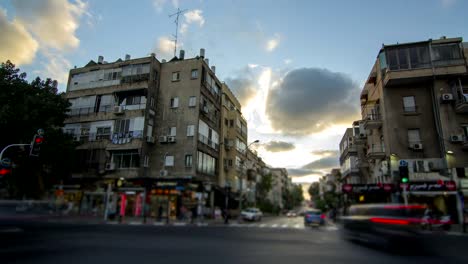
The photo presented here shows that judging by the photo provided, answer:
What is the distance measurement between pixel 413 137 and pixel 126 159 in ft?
98.3

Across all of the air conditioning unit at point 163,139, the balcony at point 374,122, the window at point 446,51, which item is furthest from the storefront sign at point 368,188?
the air conditioning unit at point 163,139

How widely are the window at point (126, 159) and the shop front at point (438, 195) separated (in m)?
26.5

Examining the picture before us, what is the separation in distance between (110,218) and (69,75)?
71.9ft

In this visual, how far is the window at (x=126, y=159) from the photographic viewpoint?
32.0 metres

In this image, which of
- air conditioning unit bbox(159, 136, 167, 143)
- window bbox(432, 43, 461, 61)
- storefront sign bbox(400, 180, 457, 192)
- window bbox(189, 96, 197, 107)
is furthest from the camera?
window bbox(189, 96, 197, 107)

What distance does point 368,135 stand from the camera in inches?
1400

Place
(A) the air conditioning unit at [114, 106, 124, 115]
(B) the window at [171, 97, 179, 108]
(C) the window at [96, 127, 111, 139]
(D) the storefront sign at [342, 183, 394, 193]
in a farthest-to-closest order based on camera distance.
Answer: (B) the window at [171, 97, 179, 108] < (C) the window at [96, 127, 111, 139] < (A) the air conditioning unit at [114, 106, 124, 115] < (D) the storefront sign at [342, 183, 394, 193]

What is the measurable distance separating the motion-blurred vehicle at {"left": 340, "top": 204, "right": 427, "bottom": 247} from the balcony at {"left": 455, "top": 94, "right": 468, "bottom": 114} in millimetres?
21490

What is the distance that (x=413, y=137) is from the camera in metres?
28.4

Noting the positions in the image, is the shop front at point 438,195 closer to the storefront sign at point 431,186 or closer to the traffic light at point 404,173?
the storefront sign at point 431,186

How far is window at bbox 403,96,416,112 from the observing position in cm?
2890

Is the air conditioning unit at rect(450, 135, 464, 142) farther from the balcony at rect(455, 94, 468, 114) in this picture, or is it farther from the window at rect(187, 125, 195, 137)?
the window at rect(187, 125, 195, 137)

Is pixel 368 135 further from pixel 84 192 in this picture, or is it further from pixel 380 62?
pixel 84 192

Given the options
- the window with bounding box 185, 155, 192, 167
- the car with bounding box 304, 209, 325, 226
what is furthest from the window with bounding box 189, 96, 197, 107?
the car with bounding box 304, 209, 325, 226
